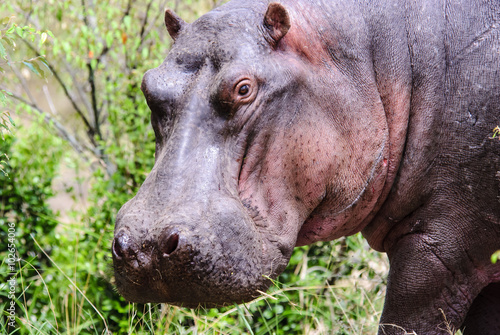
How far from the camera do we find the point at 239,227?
2.26 metres

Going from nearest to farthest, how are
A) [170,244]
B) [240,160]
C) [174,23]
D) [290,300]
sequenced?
[170,244] → [240,160] → [174,23] → [290,300]

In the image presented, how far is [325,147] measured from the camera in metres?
2.53

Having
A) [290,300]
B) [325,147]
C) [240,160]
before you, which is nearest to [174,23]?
[240,160]

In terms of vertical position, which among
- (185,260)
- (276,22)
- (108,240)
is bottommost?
(108,240)

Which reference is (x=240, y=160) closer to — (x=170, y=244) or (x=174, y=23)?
(x=170, y=244)

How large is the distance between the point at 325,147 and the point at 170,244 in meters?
0.81

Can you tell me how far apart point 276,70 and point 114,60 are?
11.3 ft

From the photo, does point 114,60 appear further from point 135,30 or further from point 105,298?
point 105,298

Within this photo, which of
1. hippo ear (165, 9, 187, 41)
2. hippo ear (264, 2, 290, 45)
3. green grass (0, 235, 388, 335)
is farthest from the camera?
green grass (0, 235, 388, 335)

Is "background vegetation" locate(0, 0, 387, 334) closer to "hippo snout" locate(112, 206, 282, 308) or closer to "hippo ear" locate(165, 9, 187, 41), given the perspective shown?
"hippo snout" locate(112, 206, 282, 308)

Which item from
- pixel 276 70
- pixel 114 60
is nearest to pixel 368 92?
pixel 276 70

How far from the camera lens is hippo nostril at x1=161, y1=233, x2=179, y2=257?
83.0 inches

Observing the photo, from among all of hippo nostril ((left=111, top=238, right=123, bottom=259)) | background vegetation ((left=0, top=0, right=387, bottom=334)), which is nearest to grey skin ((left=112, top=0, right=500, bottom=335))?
hippo nostril ((left=111, top=238, right=123, bottom=259))

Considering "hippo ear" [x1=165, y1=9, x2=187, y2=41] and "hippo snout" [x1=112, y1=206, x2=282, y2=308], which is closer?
"hippo snout" [x1=112, y1=206, x2=282, y2=308]
